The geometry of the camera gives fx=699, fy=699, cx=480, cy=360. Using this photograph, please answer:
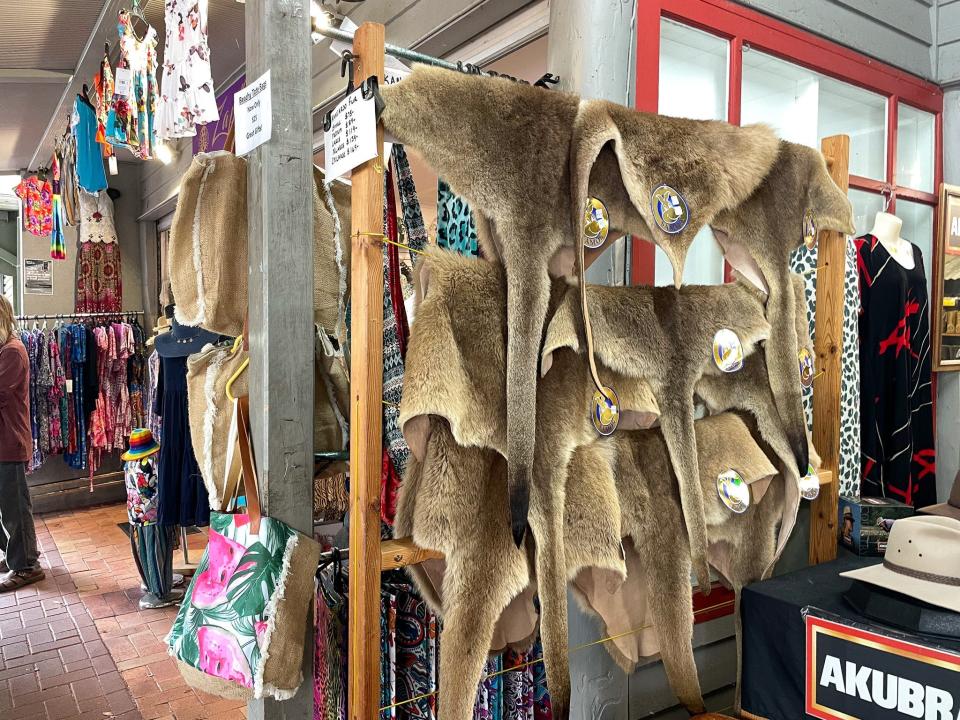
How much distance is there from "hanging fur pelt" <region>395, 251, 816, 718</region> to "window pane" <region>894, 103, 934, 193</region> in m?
2.38

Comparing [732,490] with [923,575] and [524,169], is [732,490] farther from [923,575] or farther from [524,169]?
[524,169]

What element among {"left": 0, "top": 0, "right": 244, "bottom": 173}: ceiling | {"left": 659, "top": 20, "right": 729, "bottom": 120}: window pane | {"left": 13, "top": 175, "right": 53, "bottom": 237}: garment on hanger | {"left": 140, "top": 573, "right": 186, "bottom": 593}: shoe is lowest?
{"left": 140, "top": 573, "right": 186, "bottom": 593}: shoe

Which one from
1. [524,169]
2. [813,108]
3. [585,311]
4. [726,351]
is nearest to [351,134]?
[524,169]

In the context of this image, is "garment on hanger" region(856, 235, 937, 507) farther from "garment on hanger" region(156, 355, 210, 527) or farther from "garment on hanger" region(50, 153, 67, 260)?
"garment on hanger" region(50, 153, 67, 260)

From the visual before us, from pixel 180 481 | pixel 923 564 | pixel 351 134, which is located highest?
pixel 351 134

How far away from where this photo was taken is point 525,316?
1.36 m

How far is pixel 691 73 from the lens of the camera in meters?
2.41

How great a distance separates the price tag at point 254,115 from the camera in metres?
1.51

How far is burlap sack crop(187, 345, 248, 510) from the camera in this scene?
1.91m

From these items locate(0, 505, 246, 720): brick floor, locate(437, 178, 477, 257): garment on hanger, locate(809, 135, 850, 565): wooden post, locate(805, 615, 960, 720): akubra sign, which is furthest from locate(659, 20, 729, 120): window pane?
locate(0, 505, 246, 720): brick floor

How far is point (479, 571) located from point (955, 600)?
999mm

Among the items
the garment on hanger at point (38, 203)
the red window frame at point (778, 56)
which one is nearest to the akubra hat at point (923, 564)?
the red window frame at point (778, 56)

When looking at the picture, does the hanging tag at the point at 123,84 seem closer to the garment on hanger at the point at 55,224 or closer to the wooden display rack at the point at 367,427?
the wooden display rack at the point at 367,427

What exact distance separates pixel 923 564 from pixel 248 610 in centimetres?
145
